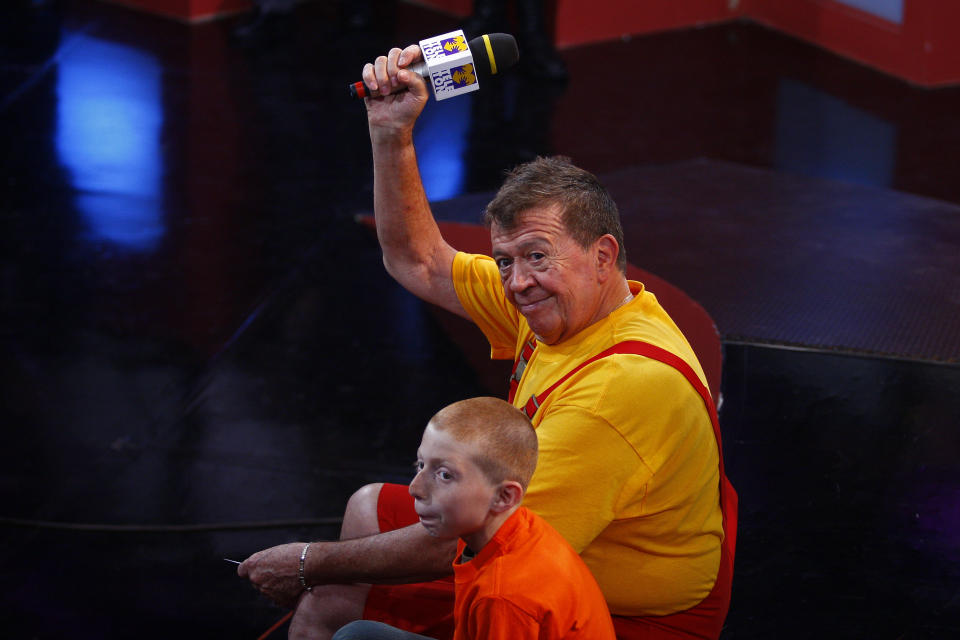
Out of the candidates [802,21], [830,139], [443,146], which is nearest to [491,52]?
[443,146]

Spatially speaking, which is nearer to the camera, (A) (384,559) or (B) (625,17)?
(A) (384,559)

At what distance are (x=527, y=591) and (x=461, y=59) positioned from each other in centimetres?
91

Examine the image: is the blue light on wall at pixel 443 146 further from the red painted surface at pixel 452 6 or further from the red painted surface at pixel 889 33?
the red painted surface at pixel 889 33

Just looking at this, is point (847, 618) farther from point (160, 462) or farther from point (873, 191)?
point (873, 191)

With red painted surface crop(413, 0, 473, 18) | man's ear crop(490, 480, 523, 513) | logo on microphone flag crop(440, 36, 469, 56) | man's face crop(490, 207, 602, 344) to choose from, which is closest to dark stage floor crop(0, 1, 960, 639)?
red painted surface crop(413, 0, 473, 18)

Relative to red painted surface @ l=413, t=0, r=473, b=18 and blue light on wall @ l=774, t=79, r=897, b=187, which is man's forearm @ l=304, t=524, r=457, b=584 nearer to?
blue light on wall @ l=774, t=79, r=897, b=187

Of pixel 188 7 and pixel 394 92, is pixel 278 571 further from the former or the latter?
pixel 188 7

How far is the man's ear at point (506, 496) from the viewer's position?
5.15 ft

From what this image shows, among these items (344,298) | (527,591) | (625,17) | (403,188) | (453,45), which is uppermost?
(453,45)

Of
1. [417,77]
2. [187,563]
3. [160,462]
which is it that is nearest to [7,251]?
[160,462]

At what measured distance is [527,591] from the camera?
1.53m

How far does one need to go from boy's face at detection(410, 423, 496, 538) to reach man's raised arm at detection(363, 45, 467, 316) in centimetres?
73

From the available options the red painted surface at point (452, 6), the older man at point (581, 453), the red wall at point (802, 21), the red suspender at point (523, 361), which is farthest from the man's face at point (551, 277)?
the red painted surface at point (452, 6)

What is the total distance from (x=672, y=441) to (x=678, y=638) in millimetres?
325
